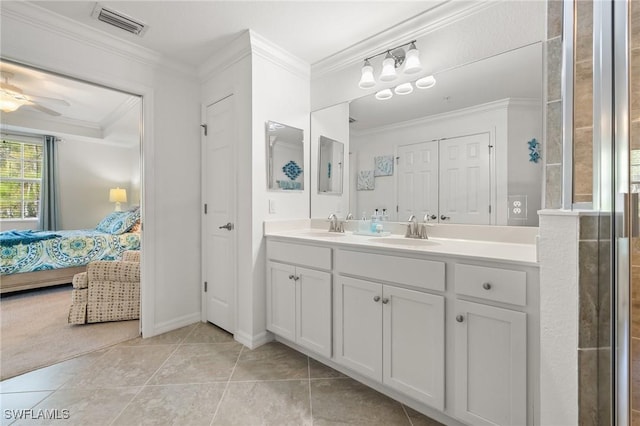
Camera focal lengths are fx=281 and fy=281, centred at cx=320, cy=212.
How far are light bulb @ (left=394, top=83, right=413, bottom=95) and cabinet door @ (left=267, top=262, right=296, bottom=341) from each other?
150 centimetres

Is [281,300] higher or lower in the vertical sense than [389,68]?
lower

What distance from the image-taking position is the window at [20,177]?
485 centimetres

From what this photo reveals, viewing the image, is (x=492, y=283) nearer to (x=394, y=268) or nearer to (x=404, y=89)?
(x=394, y=268)

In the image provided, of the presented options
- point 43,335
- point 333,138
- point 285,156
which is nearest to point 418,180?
point 333,138

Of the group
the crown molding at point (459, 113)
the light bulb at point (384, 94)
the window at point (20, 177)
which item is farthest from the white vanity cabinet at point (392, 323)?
the window at point (20, 177)

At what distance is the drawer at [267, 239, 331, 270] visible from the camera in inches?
71.4

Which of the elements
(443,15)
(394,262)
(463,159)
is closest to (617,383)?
(394,262)

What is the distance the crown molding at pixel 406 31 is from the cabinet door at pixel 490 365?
174cm

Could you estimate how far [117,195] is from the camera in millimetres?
5738

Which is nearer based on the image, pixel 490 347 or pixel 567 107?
pixel 567 107

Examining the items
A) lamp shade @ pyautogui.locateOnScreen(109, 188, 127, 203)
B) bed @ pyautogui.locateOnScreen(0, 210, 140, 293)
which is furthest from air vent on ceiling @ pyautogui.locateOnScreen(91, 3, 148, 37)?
lamp shade @ pyautogui.locateOnScreen(109, 188, 127, 203)

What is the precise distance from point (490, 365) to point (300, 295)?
1157 millimetres

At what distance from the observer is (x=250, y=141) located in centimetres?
217

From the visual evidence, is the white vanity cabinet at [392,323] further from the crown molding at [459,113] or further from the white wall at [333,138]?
the crown molding at [459,113]
